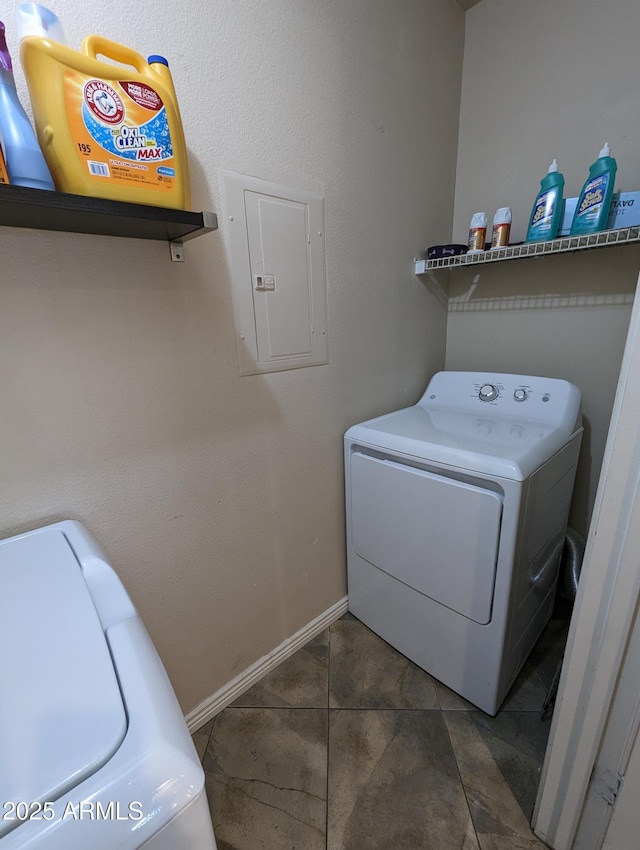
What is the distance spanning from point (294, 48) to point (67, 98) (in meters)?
0.84

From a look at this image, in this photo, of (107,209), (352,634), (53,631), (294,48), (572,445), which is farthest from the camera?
(352,634)

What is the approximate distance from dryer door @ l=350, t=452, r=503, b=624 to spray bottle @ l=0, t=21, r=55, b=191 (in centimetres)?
120

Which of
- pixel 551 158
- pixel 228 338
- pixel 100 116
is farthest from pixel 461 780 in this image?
pixel 551 158

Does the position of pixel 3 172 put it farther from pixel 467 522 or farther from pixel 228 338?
pixel 467 522

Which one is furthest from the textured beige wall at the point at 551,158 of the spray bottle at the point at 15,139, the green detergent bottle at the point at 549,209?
the spray bottle at the point at 15,139

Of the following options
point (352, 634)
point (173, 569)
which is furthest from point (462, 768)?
point (173, 569)

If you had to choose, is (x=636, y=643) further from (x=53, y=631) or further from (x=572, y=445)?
(x=53, y=631)

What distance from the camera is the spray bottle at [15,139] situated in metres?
0.63

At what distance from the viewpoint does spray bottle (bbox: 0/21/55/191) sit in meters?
0.63

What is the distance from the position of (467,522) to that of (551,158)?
1.56 m

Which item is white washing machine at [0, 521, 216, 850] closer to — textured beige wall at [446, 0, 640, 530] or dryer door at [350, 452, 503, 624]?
dryer door at [350, 452, 503, 624]

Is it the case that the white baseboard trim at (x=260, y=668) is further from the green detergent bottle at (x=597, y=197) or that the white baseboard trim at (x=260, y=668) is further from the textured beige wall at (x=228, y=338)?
the green detergent bottle at (x=597, y=197)

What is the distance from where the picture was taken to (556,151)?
1.51m

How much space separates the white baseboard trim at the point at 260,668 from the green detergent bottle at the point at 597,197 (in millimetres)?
1815
